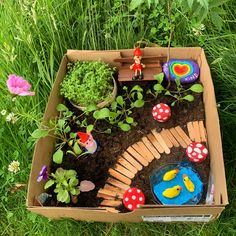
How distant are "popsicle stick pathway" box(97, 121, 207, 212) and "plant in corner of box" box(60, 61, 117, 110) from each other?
26cm

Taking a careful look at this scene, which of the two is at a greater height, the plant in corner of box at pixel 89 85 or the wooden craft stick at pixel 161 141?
the plant in corner of box at pixel 89 85

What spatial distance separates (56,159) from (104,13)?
904 millimetres

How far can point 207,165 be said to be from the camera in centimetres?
161

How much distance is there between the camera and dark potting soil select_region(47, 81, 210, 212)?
161 cm

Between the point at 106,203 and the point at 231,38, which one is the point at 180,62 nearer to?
the point at 231,38

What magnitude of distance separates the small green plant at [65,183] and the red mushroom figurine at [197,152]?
464 millimetres

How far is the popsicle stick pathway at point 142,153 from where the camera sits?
63.5 inches

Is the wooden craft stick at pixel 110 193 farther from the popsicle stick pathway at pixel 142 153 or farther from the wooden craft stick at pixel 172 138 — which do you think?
the wooden craft stick at pixel 172 138

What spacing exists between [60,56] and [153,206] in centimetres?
99

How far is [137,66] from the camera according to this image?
177cm

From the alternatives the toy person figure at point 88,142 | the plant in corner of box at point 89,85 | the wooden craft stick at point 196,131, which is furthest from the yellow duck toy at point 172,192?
the plant in corner of box at point 89,85

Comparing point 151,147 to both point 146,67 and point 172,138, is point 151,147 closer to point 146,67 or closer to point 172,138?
point 172,138

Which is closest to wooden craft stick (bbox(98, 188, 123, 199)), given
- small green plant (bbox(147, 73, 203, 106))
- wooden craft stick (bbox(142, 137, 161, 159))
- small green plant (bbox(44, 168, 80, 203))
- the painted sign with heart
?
small green plant (bbox(44, 168, 80, 203))

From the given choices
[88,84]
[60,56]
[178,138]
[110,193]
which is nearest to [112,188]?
[110,193]
